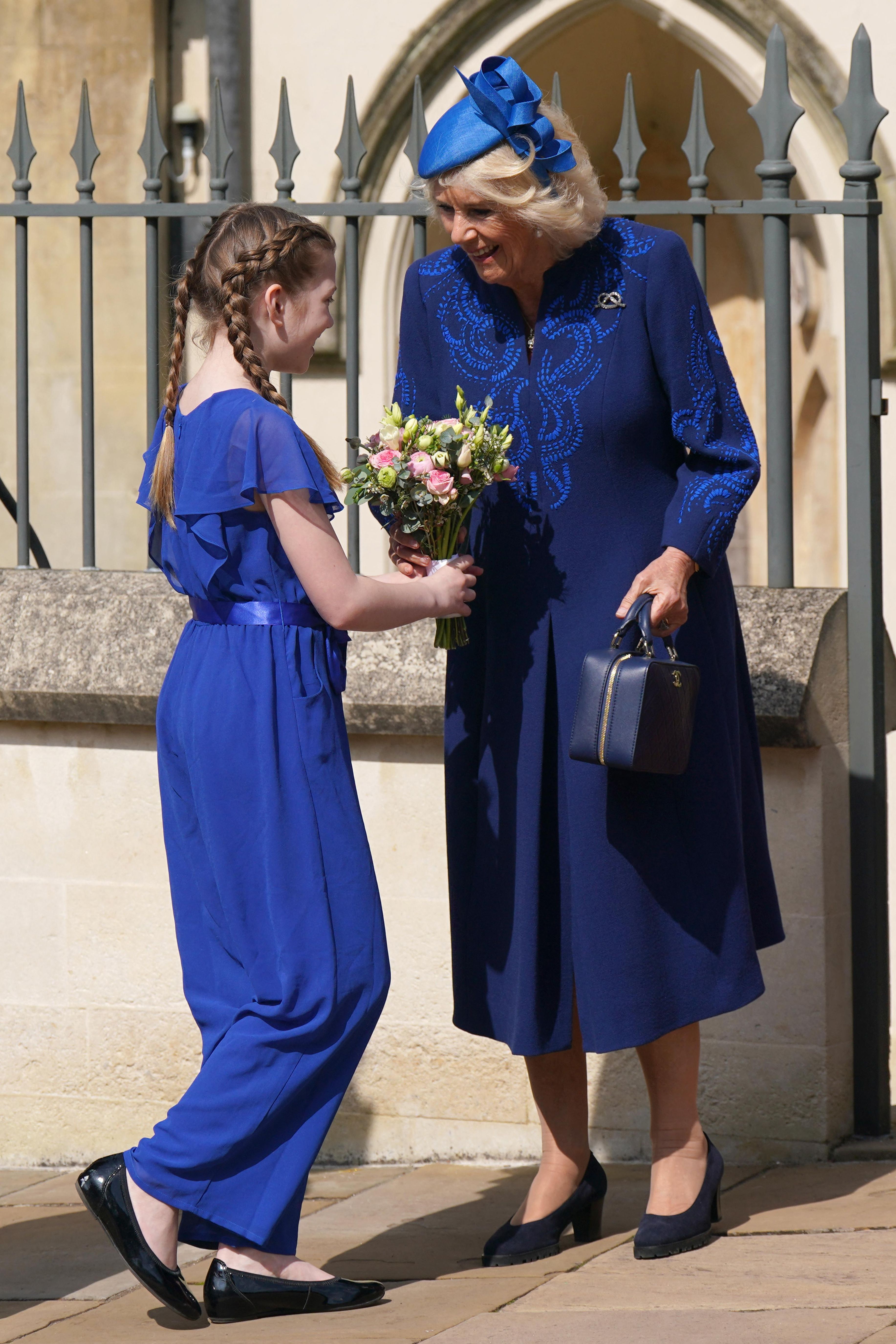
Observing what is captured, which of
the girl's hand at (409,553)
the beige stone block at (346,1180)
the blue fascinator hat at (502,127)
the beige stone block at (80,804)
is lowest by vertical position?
the beige stone block at (346,1180)

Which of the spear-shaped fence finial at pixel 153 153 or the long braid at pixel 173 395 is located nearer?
the long braid at pixel 173 395

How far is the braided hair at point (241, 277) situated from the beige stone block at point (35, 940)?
1.58 meters

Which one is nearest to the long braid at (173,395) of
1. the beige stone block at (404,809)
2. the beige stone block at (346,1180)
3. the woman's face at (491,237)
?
the woman's face at (491,237)

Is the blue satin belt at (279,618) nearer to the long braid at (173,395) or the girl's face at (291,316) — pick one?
the long braid at (173,395)

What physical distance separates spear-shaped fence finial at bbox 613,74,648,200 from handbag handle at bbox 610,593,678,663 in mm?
1244

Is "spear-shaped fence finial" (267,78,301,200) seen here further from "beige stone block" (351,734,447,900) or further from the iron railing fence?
"beige stone block" (351,734,447,900)

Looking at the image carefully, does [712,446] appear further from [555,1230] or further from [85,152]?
[85,152]

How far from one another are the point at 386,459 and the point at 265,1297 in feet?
4.47

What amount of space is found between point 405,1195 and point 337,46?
5641mm

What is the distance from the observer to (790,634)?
12.2 feet

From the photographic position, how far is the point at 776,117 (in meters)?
3.79

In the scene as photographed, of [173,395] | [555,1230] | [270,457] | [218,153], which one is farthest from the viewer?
[218,153]

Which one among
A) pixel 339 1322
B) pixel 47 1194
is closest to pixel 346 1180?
pixel 47 1194

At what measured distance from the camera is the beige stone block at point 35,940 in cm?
420
